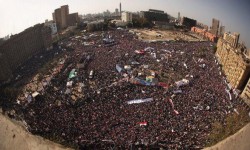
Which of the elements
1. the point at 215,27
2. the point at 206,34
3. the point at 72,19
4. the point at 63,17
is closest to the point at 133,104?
the point at 206,34

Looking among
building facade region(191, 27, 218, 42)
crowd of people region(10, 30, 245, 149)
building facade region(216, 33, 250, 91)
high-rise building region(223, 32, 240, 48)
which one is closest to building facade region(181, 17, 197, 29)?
building facade region(191, 27, 218, 42)

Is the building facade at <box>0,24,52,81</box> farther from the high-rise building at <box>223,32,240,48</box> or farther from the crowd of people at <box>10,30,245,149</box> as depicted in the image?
the high-rise building at <box>223,32,240,48</box>

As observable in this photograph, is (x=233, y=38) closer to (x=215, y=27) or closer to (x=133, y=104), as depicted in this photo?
(x=215, y=27)

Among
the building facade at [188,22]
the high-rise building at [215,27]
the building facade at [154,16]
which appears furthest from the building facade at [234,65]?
the building facade at [154,16]

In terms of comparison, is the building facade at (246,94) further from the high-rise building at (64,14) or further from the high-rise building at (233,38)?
the high-rise building at (64,14)

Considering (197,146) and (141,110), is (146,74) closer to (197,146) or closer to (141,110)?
(141,110)

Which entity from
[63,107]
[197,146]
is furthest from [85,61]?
[197,146]

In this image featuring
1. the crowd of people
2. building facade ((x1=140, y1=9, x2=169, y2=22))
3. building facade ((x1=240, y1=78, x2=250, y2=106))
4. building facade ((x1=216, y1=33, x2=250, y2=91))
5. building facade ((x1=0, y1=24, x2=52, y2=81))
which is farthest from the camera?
building facade ((x1=140, y1=9, x2=169, y2=22))
